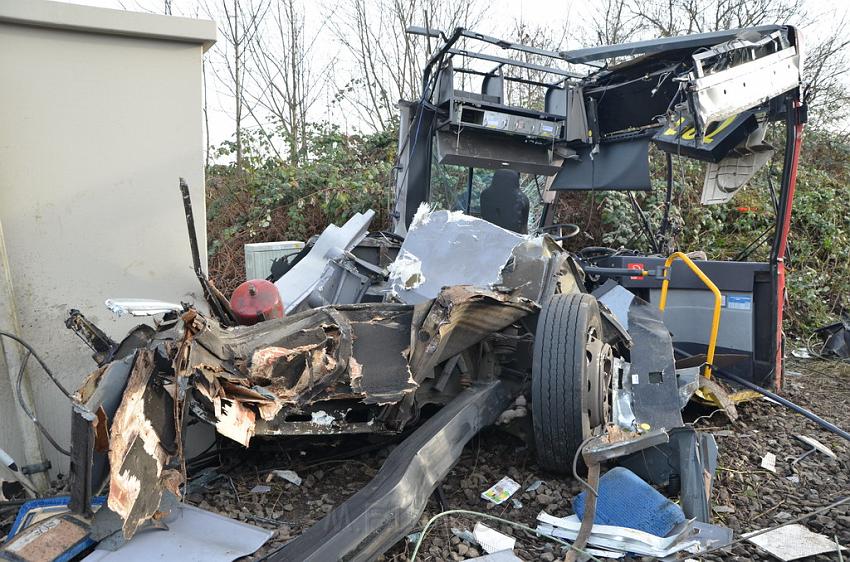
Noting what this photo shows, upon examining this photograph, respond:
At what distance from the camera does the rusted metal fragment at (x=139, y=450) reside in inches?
76.3

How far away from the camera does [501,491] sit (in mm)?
3072

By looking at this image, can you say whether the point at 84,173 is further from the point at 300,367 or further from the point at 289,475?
the point at 289,475

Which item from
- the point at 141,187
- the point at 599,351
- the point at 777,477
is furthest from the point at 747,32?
the point at 141,187

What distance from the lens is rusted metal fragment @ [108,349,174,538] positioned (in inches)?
76.3

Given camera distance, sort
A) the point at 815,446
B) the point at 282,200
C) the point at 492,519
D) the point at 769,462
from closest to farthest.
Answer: the point at 492,519, the point at 769,462, the point at 815,446, the point at 282,200

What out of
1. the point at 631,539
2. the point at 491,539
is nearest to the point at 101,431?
the point at 491,539

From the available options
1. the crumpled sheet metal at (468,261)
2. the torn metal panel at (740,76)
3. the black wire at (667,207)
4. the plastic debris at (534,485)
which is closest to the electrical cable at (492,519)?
the plastic debris at (534,485)

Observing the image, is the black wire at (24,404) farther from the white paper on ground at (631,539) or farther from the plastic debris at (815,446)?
the plastic debris at (815,446)

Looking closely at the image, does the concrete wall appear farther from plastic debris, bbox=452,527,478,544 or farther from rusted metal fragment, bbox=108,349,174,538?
plastic debris, bbox=452,527,478,544

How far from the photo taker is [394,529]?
2289mm

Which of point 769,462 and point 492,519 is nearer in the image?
point 492,519

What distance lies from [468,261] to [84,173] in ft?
6.86

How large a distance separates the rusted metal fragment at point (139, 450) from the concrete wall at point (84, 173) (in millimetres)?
1372

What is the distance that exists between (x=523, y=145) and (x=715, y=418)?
2.63m
